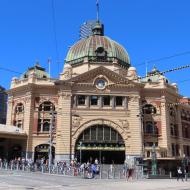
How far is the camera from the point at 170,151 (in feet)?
212

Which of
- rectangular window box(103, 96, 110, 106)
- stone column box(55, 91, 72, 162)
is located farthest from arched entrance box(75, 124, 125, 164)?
rectangular window box(103, 96, 110, 106)

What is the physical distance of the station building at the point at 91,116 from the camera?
2405 inches

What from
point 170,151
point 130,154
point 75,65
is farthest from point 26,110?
point 170,151

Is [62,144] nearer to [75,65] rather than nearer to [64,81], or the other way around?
[64,81]

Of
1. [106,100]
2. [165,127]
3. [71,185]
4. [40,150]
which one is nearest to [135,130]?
[165,127]

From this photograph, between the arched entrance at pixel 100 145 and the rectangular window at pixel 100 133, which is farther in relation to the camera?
the rectangular window at pixel 100 133

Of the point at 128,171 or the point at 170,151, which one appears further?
the point at 170,151

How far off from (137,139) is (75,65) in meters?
21.0

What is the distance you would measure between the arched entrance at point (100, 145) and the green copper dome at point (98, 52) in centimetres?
1526

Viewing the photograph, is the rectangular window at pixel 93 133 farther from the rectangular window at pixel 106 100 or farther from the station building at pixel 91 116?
the rectangular window at pixel 106 100

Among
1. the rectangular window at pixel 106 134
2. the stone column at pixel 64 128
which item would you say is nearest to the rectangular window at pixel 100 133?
the rectangular window at pixel 106 134

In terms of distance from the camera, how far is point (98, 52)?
70.9m

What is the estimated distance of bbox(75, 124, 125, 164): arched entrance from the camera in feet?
200

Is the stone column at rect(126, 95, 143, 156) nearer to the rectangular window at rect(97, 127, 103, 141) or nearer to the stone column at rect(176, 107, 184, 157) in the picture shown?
the rectangular window at rect(97, 127, 103, 141)
